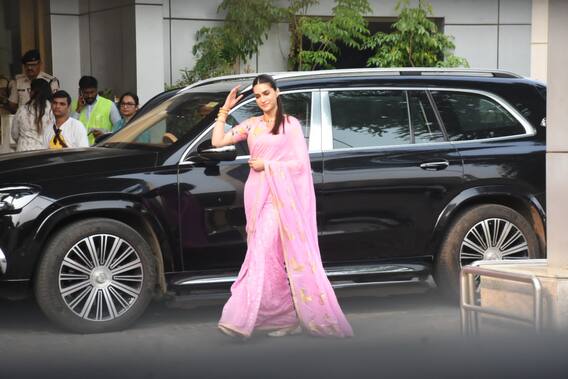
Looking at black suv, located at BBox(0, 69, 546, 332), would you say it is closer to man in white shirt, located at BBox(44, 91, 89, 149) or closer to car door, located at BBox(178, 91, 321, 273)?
car door, located at BBox(178, 91, 321, 273)

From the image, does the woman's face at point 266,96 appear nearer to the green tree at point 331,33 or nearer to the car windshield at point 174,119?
the car windshield at point 174,119

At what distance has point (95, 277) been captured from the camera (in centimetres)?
795

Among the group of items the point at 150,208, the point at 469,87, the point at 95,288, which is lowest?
the point at 95,288

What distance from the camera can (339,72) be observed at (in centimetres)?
895

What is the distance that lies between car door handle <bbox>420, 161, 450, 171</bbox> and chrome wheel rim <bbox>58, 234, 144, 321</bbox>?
2258 millimetres

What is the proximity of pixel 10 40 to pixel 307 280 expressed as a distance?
40.6ft

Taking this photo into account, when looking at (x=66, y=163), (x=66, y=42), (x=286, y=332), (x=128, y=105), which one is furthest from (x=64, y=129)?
(x=66, y=42)

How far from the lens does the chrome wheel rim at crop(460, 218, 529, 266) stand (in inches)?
355

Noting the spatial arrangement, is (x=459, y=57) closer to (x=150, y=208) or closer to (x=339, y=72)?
(x=339, y=72)

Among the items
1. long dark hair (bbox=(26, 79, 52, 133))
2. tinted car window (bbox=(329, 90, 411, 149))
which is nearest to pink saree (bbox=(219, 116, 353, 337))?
tinted car window (bbox=(329, 90, 411, 149))

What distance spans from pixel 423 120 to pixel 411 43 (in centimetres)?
999

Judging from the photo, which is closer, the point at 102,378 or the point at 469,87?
the point at 102,378

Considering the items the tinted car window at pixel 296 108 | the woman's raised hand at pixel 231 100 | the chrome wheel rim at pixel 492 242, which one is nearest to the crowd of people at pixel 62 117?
the tinted car window at pixel 296 108

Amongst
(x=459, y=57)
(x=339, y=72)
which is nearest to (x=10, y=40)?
(x=459, y=57)
